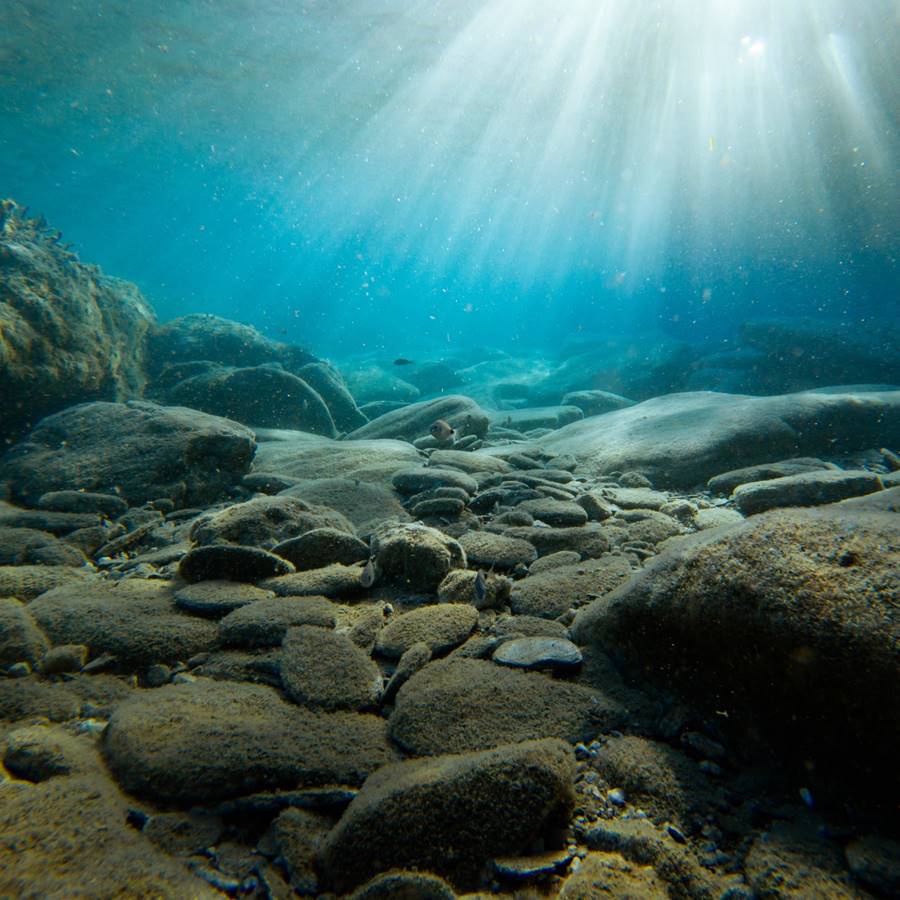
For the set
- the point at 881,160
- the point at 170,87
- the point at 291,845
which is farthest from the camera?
the point at 170,87

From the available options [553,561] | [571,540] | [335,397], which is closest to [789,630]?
[553,561]

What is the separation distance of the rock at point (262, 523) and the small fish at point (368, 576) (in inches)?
39.7

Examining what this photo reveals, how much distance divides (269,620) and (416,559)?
0.96 metres

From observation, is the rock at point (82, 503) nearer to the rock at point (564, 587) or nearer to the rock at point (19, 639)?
the rock at point (19, 639)

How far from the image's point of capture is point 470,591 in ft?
9.32

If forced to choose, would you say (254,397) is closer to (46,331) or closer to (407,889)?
(46,331)

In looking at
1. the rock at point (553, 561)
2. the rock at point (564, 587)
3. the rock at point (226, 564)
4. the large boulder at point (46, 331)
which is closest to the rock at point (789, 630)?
the rock at point (564, 587)

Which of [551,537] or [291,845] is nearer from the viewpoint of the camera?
[291,845]

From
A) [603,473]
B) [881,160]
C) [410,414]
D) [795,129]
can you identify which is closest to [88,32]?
[410,414]

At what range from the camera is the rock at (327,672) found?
1999mm

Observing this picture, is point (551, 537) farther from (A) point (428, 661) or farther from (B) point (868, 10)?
(B) point (868, 10)

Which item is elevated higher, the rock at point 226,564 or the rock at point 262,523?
the rock at point 262,523

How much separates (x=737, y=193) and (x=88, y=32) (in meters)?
35.4

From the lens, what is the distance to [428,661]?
7.37 ft
